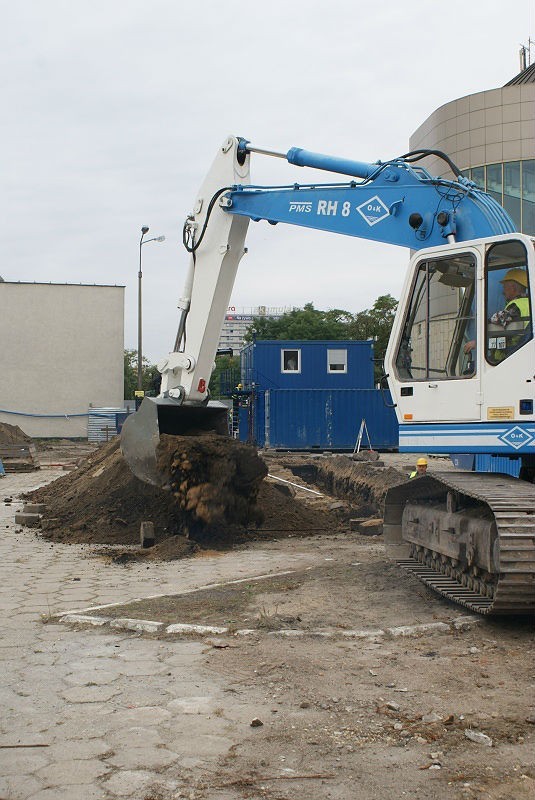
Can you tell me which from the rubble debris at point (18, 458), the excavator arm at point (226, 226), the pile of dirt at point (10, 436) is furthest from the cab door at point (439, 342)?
the pile of dirt at point (10, 436)

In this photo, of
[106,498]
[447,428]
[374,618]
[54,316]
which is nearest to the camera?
[374,618]

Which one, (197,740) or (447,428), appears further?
(447,428)

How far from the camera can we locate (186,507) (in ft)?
31.9

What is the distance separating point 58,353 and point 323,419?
20.4m

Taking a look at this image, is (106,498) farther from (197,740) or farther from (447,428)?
(197,740)

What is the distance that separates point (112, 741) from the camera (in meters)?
3.72

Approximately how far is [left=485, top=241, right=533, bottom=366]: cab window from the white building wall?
130 feet

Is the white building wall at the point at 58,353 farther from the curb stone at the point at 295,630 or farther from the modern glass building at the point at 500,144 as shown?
the curb stone at the point at 295,630

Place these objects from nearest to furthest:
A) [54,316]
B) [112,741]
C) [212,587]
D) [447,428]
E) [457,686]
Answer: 1. [112,741]
2. [457,686]
3. [447,428]
4. [212,587]
5. [54,316]

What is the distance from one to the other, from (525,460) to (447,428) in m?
0.61

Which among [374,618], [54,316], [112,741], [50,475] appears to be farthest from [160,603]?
[54,316]

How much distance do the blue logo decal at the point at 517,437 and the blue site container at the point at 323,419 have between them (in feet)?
72.4

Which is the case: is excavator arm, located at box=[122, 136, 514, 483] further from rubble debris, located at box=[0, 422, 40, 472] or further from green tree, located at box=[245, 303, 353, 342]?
green tree, located at box=[245, 303, 353, 342]

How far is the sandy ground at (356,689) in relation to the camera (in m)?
3.30
